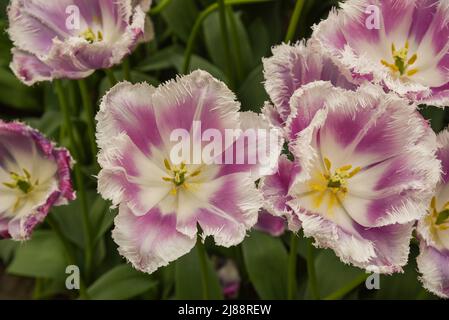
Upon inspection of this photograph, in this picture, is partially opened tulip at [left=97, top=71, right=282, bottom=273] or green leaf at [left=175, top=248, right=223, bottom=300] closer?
partially opened tulip at [left=97, top=71, right=282, bottom=273]

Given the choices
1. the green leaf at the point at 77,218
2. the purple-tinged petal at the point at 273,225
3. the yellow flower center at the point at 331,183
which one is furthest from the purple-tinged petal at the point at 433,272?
the green leaf at the point at 77,218

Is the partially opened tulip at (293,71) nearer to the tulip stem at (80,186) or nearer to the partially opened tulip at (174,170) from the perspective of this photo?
the partially opened tulip at (174,170)

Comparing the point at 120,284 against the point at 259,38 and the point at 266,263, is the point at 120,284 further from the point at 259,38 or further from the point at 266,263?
the point at 259,38

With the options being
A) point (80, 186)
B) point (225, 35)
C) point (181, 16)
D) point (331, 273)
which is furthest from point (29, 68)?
point (331, 273)

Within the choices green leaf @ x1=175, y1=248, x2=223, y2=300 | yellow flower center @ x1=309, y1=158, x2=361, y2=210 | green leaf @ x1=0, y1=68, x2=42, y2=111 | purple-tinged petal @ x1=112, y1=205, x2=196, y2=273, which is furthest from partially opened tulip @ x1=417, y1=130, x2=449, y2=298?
green leaf @ x1=0, y1=68, x2=42, y2=111

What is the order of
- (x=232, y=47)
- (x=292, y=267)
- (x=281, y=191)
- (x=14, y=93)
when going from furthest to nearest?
(x=14, y=93) → (x=232, y=47) → (x=292, y=267) → (x=281, y=191)

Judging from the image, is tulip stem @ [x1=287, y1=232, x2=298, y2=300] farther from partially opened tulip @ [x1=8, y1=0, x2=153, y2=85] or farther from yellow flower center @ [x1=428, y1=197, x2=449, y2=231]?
partially opened tulip @ [x1=8, y1=0, x2=153, y2=85]

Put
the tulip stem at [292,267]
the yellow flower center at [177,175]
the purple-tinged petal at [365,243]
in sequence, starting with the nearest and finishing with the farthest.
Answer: the purple-tinged petal at [365,243]
the yellow flower center at [177,175]
the tulip stem at [292,267]
